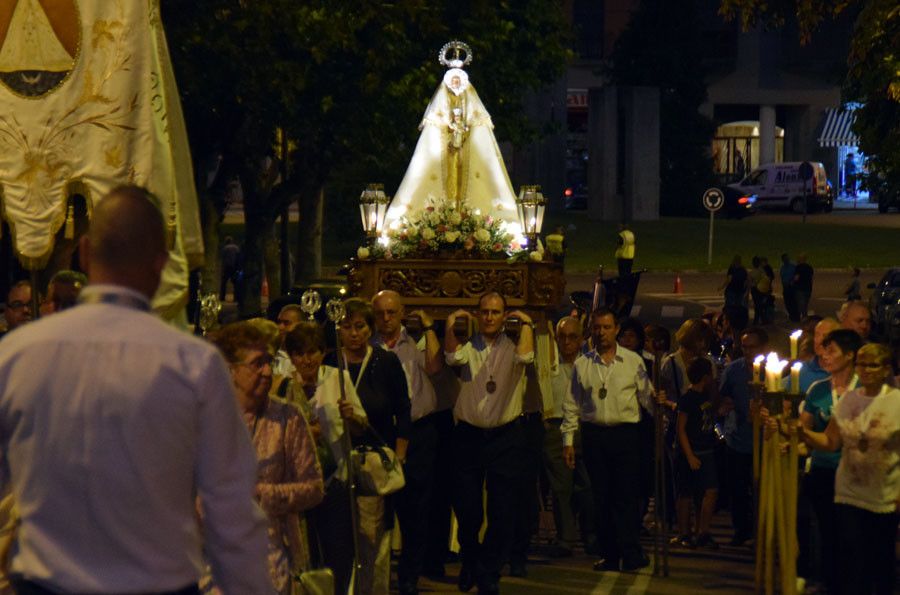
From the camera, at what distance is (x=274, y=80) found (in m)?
25.0

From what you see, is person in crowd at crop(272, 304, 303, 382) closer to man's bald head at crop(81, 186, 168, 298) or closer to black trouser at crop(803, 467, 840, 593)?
black trouser at crop(803, 467, 840, 593)

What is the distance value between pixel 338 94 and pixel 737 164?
68424 millimetres

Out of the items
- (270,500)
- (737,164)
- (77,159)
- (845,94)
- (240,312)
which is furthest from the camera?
(737,164)

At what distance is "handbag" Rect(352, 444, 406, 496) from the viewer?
9562mm

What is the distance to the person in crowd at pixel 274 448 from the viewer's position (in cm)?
723

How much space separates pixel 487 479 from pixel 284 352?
2.12 m

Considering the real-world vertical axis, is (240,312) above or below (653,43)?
below

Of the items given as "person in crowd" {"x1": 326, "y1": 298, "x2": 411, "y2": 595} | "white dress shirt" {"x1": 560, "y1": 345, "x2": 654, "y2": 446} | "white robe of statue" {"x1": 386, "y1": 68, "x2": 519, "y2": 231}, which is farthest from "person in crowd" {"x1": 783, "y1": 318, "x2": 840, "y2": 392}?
"white robe of statue" {"x1": 386, "y1": 68, "x2": 519, "y2": 231}

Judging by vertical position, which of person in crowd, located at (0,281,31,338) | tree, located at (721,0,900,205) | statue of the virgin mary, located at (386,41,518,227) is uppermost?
tree, located at (721,0,900,205)

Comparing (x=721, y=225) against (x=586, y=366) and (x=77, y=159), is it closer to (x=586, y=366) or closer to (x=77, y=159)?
(x=586, y=366)

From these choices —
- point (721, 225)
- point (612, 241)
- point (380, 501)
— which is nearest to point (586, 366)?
point (380, 501)

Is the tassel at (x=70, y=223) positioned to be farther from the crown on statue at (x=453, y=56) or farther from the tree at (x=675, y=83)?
the tree at (x=675, y=83)

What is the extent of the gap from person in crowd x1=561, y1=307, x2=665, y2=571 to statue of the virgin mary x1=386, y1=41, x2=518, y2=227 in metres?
7.26

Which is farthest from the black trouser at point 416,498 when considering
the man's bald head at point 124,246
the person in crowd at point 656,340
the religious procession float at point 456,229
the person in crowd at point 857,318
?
the man's bald head at point 124,246
